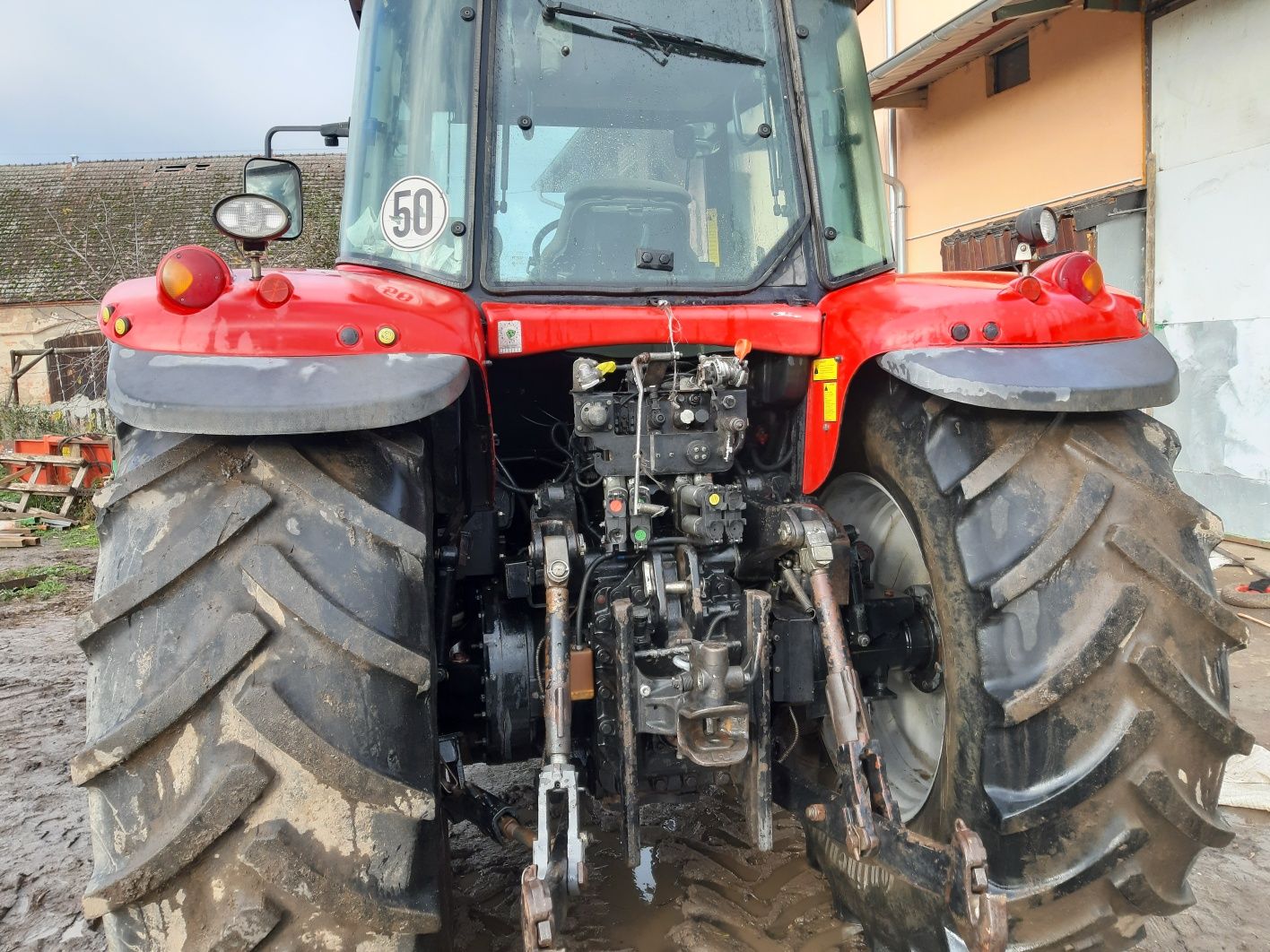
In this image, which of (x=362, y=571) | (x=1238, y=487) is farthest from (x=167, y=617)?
(x=1238, y=487)

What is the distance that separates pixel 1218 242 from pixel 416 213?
21.6 ft

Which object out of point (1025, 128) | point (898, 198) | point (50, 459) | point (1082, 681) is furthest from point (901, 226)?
point (50, 459)

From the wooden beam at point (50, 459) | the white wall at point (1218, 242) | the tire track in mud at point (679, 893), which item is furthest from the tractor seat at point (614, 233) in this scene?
the wooden beam at point (50, 459)

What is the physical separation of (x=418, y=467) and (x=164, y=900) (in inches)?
32.0

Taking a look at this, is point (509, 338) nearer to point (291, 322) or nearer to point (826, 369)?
point (291, 322)

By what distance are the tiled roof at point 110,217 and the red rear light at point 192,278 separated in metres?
15.2

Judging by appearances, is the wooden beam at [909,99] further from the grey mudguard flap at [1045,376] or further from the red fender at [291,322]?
the red fender at [291,322]

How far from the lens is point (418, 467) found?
1743 mm

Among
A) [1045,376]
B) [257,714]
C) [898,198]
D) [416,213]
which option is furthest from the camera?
[898,198]

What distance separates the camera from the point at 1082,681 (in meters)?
1.66

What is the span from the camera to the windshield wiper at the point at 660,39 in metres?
2.14

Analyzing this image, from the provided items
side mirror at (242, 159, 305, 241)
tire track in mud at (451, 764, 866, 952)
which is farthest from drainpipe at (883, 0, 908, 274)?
side mirror at (242, 159, 305, 241)

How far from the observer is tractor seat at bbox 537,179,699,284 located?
2.12 metres

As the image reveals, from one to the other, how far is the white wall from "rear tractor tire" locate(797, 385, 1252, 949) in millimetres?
5683
